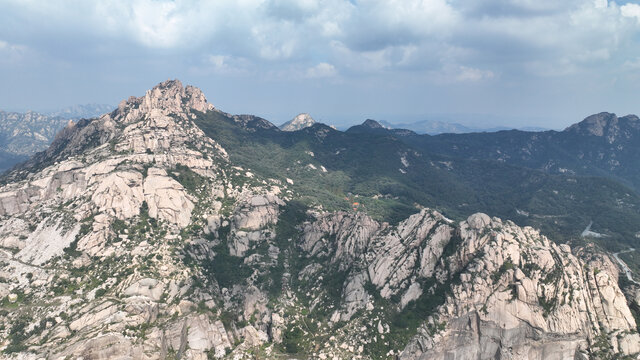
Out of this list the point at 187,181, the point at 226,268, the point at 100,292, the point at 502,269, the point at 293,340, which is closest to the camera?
the point at 502,269

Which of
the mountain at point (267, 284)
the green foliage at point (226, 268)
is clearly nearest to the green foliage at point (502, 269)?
the mountain at point (267, 284)

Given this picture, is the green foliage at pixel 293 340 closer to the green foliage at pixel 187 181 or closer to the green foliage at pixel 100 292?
the green foliage at pixel 100 292

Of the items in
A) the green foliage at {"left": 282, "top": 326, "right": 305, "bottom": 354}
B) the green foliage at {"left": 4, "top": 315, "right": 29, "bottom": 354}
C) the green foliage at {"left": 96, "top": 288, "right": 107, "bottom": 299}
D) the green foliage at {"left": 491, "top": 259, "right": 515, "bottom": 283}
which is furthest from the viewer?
the green foliage at {"left": 96, "top": 288, "right": 107, "bottom": 299}

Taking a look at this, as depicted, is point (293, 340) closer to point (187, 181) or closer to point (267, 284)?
point (267, 284)

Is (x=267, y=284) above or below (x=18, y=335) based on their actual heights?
above

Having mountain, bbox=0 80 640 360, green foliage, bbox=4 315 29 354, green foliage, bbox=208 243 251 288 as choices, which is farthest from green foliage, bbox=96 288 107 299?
green foliage, bbox=208 243 251 288

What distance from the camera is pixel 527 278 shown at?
4648 inches

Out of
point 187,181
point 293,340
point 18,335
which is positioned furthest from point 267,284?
point 18,335

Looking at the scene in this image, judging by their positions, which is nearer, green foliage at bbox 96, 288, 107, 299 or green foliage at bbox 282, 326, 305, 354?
green foliage at bbox 282, 326, 305, 354

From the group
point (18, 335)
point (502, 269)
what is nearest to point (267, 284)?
point (18, 335)

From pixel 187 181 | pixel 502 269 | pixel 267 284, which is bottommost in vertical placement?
pixel 267 284

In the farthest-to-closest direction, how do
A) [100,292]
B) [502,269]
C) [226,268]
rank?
[226,268] < [100,292] < [502,269]

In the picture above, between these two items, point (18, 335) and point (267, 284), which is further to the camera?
point (267, 284)

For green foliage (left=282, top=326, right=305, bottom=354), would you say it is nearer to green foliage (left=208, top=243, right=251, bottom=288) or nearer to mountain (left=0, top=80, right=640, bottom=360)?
mountain (left=0, top=80, right=640, bottom=360)
